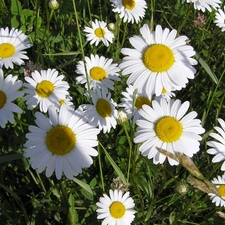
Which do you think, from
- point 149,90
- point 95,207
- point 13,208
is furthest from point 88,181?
point 149,90

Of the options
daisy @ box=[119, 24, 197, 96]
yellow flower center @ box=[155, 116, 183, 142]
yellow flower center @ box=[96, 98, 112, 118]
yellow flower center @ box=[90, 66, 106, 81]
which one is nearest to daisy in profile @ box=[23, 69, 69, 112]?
yellow flower center @ box=[96, 98, 112, 118]

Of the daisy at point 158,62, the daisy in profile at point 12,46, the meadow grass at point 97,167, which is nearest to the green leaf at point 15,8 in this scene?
the meadow grass at point 97,167

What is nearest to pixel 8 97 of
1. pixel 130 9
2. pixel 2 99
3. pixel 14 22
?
pixel 2 99

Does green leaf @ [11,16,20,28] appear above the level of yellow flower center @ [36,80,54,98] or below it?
above

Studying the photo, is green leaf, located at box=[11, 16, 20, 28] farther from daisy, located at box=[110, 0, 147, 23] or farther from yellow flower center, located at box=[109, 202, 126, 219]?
yellow flower center, located at box=[109, 202, 126, 219]

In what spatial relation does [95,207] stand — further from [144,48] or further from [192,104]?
[192,104]

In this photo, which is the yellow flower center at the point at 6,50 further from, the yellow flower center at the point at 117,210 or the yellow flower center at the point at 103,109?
the yellow flower center at the point at 117,210
